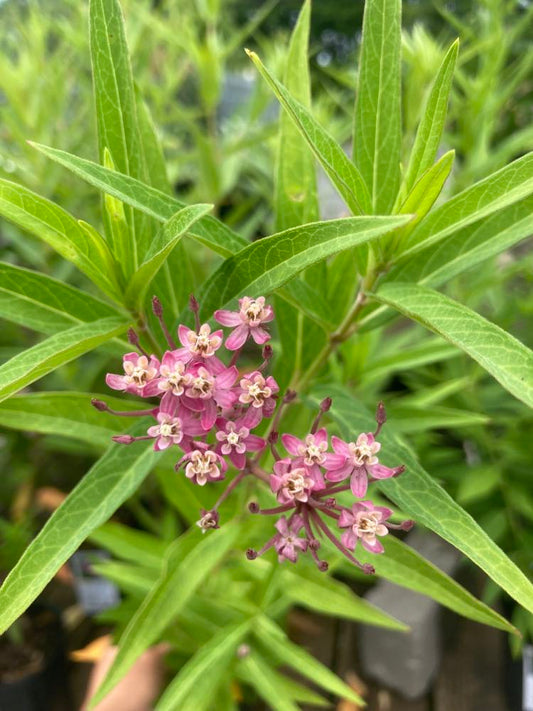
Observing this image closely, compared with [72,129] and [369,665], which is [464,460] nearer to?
[369,665]

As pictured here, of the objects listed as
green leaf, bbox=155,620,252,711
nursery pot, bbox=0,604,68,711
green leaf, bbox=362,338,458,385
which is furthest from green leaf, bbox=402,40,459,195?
nursery pot, bbox=0,604,68,711

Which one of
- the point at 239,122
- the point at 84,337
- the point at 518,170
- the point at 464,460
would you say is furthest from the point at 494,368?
the point at 239,122

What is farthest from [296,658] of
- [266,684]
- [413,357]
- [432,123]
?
[432,123]

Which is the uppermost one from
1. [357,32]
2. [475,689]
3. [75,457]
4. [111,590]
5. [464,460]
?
[357,32]

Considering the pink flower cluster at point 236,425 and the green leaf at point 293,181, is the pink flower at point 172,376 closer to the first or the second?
the pink flower cluster at point 236,425

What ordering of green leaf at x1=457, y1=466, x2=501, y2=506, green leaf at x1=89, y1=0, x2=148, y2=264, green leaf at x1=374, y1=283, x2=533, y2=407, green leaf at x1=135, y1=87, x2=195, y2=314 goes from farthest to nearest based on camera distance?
green leaf at x1=457, y1=466, x2=501, y2=506 → green leaf at x1=135, y1=87, x2=195, y2=314 → green leaf at x1=89, y1=0, x2=148, y2=264 → green leaf at x1=374, y1=283, x2=533, y2=407

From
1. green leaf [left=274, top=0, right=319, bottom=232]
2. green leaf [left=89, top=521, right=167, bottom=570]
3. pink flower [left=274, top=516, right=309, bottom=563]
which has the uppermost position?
green leaf [left=274, top=0, right=319, bottom=232]

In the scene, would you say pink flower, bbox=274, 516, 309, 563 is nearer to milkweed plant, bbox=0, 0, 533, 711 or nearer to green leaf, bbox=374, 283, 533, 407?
milkweed plant, bbox=0, 0, 533, 711

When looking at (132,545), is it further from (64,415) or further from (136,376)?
(136,376)

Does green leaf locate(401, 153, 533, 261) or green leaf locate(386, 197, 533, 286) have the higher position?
green leaf locate(386, 197, 533, 286)
